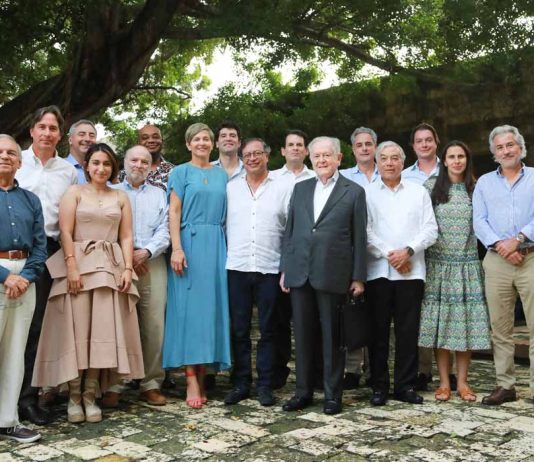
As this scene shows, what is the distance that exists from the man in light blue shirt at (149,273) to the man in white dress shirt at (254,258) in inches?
18.0

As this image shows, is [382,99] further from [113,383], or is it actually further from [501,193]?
[113,383]

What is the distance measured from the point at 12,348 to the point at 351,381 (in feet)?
7.72

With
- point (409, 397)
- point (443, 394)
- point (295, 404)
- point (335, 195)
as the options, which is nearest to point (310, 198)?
point (335, 195)

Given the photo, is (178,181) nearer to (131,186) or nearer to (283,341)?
(131,186)

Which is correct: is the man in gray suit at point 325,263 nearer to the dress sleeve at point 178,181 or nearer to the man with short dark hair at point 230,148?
the dress sleeve at point 178,181

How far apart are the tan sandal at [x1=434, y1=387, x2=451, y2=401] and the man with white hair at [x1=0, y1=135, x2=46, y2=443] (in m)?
2.47

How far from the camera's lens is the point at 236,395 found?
4.50 metres

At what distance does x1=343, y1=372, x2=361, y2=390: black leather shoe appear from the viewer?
494 centimetres

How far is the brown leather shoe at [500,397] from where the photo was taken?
14.4 ft

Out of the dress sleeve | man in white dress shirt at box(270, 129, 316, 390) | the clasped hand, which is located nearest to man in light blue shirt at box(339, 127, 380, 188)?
man in white dress shirt at box(270, 129, 316, 390)

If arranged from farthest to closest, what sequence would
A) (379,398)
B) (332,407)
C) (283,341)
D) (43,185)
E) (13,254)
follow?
(283,341)
(379,398)
(43,185)
(332,407)
(13,254)

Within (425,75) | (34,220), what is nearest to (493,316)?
(34,220)

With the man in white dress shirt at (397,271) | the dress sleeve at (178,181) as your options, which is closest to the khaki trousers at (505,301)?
the man in white dress shirt at (397,271)

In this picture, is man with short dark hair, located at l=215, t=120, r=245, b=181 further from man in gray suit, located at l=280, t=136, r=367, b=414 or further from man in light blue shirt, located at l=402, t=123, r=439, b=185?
man in light blue shirt, located at l=402, t=123, r=439, b=185
